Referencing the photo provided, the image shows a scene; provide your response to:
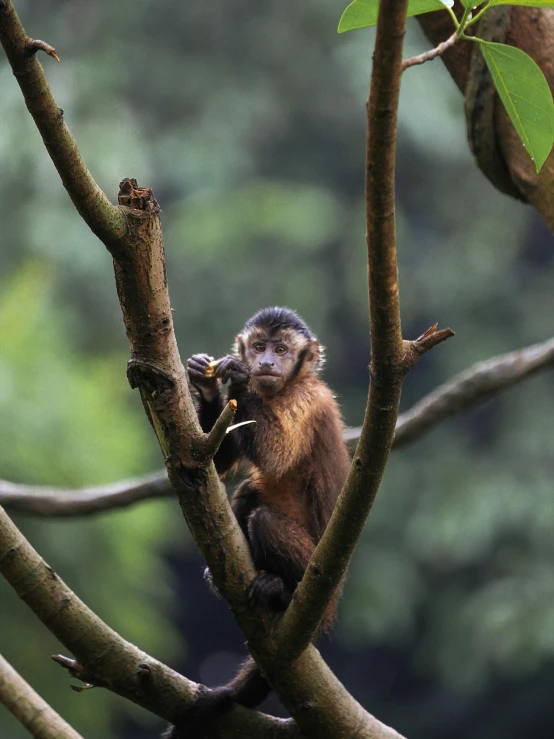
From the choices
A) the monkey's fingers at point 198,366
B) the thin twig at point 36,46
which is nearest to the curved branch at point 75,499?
the monkey's fingers at point 198,366

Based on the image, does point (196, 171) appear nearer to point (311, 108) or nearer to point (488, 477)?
point (311, 108)

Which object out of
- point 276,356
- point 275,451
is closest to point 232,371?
point 275,451

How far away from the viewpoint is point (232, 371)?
4.00m

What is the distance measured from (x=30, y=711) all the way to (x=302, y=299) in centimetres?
1236

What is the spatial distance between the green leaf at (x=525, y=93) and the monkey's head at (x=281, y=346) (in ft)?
8.64

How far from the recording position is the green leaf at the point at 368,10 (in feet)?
7.22

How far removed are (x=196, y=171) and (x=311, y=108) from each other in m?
2.56

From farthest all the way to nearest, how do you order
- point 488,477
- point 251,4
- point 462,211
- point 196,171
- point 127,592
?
point 251,4 → point 462,211 → point 196,171 → point 488,477 → point 127,592

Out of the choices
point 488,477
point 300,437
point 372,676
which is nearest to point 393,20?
point 300,437

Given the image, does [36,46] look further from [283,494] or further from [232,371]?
[283,494]

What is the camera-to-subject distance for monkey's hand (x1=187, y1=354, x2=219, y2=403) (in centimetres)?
402

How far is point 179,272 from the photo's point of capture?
15344mm

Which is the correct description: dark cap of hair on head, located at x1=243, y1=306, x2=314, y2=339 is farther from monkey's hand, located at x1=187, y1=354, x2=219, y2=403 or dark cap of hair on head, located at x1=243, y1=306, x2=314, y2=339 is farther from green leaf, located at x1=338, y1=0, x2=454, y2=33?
green leaf, located at x1=338, y1=0, x2=454, y2=33

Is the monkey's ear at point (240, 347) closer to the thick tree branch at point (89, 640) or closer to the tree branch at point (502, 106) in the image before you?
the tree branch at point (502, 106)
